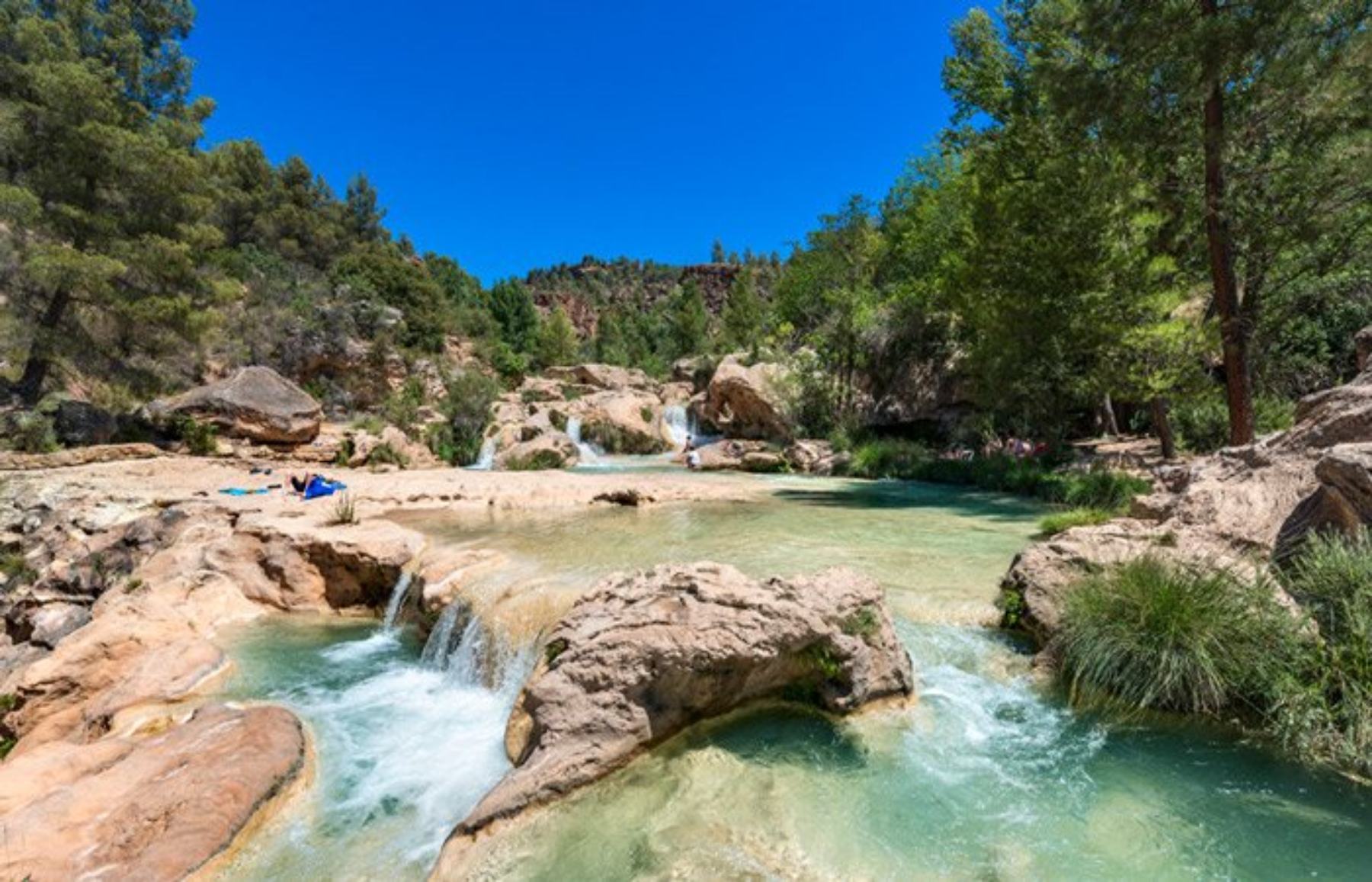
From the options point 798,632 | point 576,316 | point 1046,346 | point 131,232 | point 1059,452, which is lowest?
point 798,632

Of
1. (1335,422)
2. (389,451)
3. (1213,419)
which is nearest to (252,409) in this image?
(389,451)

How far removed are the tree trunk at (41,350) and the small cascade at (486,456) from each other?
13.0 metres

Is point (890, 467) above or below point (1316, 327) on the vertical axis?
below

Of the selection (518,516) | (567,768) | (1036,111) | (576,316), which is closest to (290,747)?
(567,768)

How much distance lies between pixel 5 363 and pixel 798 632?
28.7 meters

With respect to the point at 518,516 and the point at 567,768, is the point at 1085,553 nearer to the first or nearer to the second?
the point at 567,768

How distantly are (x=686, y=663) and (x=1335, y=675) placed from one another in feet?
13.6

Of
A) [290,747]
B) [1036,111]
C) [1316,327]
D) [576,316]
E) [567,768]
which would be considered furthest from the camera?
[576,316]

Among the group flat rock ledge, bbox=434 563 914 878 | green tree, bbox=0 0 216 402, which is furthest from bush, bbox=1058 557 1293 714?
green tree, bbox=0 0 216 402

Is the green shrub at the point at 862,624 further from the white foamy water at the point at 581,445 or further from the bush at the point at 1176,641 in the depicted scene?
the white foamy water at the point at 581,445

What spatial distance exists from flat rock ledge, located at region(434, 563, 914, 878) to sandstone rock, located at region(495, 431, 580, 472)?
56.7ft

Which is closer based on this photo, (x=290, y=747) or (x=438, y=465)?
(x=290, y=747)

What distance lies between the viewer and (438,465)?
23.8m

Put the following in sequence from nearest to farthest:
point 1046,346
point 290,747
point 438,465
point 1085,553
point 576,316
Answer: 1. point 290,747
2. point 1085,553
3. point 1046,346
4. point 438,465
5. point 576,316
